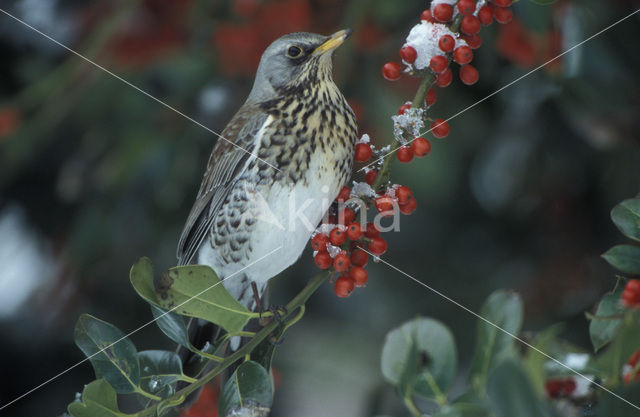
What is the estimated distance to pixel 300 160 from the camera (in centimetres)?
38

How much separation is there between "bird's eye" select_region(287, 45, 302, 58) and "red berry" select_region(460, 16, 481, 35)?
96 mm

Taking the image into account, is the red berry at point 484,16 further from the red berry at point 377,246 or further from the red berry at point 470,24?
the red berry at point 377,246

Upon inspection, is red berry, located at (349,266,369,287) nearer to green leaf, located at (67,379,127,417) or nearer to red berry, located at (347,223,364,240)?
red berry, located at (347,223,364,240)

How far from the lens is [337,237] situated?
318 mm

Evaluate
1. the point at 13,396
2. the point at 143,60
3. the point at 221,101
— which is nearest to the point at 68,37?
the point at 143,60

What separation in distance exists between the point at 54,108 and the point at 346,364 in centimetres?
33

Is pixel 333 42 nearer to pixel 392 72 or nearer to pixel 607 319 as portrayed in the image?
pixel 392 72

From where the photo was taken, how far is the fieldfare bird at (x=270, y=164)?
0.37m

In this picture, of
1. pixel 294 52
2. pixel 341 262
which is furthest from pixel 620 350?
pixel 294 52

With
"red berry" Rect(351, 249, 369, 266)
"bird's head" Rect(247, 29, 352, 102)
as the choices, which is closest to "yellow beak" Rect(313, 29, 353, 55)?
"bird's head" Rect(247, 29, 352, 102)

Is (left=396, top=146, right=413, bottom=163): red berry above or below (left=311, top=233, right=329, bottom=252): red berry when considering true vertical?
above

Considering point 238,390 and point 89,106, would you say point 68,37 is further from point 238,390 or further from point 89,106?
point 238,390

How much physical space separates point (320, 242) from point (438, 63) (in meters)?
0.10

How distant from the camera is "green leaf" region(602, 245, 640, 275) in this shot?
0.30m
